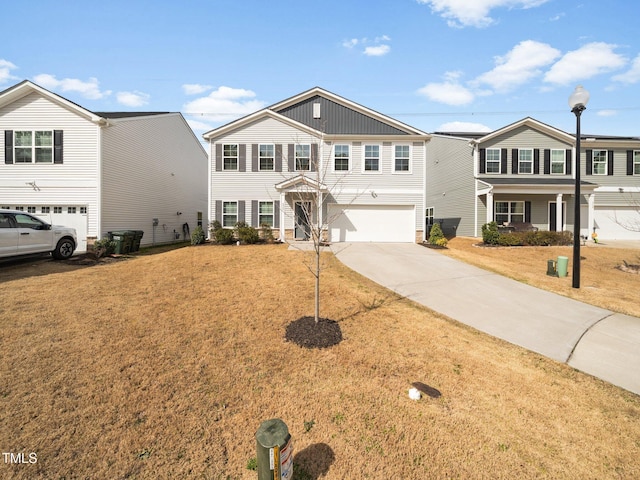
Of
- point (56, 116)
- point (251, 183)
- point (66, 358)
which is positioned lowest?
point (66, 358)

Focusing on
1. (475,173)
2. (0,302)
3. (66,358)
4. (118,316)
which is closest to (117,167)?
(0,302)

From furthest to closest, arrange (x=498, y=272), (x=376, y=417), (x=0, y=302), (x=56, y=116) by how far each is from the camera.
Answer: (x=56, y=116) → (x=498, y=272) → (x=0, y=302) → (x=376, y=417)

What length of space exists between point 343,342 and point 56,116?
16904 millimetres

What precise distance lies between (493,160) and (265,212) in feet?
48.9

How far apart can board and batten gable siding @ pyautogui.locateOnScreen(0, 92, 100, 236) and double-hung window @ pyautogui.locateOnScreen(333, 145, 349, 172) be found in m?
11.3

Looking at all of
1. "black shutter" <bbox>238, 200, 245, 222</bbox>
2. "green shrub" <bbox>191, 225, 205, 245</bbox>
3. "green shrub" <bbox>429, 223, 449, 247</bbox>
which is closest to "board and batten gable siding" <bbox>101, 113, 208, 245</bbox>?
"green shrub" <bbox>191, 225, 205, 245</bbox>

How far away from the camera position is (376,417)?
335 cm

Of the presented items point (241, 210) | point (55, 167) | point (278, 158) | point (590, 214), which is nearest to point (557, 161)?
point (590, 214)

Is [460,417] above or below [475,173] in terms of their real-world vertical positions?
below

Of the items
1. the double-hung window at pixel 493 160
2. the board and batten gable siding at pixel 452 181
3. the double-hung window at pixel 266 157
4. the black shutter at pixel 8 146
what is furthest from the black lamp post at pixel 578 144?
the black shutter at pixel 8 146

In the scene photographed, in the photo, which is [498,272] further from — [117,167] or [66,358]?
[117,167]

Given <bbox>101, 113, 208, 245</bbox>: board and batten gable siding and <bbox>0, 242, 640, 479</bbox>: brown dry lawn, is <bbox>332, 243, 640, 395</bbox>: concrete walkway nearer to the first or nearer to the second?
<bbox>0, 242, 640, 479</bbox>: brown dry lawn

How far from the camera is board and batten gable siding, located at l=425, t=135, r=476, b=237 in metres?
19.6

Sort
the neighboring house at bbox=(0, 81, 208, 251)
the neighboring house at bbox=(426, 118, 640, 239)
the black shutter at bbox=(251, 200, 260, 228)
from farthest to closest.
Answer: the neighboring house at bbox=(426, 118, 640, 239) < the black shutter at bbox=(251, 200, 260, 228) < the neighboring house at bbox=(0, 81, 208, 251)
